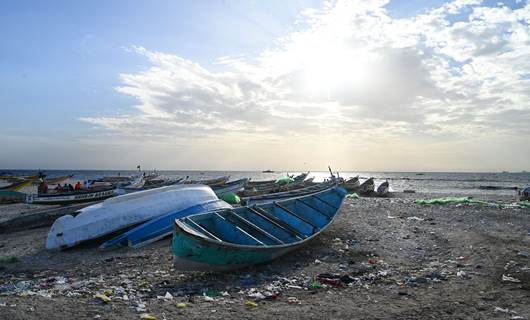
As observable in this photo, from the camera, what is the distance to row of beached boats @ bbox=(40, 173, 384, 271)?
268 inches

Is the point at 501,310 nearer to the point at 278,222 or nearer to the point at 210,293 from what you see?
the point at 210,293

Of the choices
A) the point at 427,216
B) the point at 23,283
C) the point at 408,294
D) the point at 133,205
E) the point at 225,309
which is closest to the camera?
the point at 225,309

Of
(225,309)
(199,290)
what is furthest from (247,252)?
(225,309)

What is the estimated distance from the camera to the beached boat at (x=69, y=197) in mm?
20953

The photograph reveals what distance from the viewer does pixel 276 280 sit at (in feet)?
22.7

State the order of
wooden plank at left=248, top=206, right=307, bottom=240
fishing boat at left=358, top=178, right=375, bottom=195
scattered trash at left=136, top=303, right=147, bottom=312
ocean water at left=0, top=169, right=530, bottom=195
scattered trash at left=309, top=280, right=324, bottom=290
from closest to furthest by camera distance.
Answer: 1. scattered trash at left=136, top=303, right=147, bottom=312
2. scattered trash at left=309, top=280, right=324, bottom=290
3. wooden plank at left=248, top=206, right=307, bottom=240
4. fishing boat at left=358, top=178, right=375, bottom=195
5. ocean water at left=0, top=169, right=530, bottom=195

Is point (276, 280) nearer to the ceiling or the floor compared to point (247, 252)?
nearer to the floor

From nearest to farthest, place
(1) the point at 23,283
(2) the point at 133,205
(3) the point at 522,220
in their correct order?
(1) the point at 23,283
(2) the point at 133,205
(3) the point at 522,220

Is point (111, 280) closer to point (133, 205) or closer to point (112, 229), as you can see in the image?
point (112, 229)

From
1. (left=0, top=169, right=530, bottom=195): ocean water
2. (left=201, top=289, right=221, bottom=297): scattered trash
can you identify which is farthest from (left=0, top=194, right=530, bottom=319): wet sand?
(left=0, top=169, right=530, bottom=195): ocean water

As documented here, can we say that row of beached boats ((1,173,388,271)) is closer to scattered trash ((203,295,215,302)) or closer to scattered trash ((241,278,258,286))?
scattered trash ((241,278,258,286))

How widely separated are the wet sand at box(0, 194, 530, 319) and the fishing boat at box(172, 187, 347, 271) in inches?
13.5

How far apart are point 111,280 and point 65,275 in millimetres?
1359

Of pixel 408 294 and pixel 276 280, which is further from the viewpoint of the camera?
pixel 276 280
